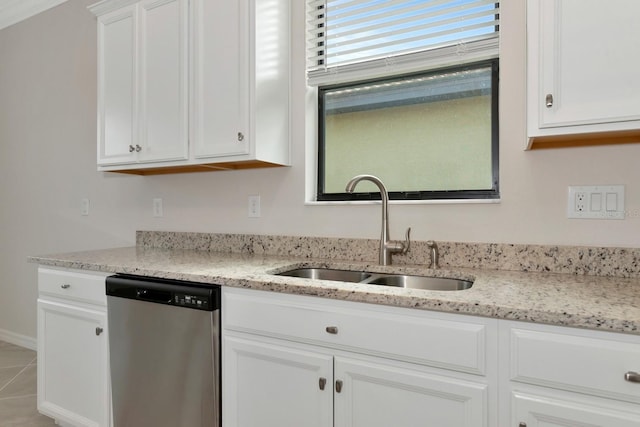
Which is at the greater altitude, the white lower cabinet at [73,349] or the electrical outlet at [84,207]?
the electrical outlet at [84,207]

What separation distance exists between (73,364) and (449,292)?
178 centimetres

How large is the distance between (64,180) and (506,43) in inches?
120

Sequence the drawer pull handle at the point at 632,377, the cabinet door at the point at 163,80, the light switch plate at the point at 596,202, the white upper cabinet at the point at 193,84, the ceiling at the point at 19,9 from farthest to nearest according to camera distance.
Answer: the ceiling at the point at 19,9
the cabinet door at the point at 163,80
the white upper cabinet at the point at 193,84
the light switch plate at the point at 596,202
the drawer pull handle at the point at 632,377

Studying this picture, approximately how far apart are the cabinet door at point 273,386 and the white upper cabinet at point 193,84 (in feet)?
2.94

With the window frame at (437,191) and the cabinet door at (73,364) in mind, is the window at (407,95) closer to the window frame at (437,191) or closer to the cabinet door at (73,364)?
the window frame at (437,191)

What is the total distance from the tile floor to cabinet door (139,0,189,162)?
1521 millimetres

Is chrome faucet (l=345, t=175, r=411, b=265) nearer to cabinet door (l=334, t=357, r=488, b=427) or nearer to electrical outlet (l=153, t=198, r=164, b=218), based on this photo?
cabinet door (l=334, t=357, r=488, b=427)

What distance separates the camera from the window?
1.80 m

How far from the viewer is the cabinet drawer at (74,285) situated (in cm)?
181

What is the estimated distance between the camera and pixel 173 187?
2531 mm

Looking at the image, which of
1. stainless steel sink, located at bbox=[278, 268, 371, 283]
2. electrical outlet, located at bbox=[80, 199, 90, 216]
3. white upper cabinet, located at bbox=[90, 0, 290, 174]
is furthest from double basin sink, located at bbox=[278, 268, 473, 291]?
→ electrical outlet, located at bbox=[80, 199, 90, 216]

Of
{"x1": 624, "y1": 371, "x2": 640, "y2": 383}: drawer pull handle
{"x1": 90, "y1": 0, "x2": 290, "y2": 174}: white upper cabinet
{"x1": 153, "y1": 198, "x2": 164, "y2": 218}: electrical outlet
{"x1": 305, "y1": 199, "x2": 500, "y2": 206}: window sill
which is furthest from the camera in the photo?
{"x1": 153, "y1": 198, "x2": 164, "y2": 218}: electrical outlet

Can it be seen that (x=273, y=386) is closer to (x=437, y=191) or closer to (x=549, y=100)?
(x=437, y=191)

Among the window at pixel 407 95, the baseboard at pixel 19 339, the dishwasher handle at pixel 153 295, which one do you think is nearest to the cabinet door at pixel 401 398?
the dishwasher handle at pixel 153 295
